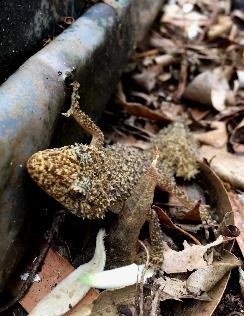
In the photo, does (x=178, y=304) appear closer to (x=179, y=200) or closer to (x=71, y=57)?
(x=179, y=200)

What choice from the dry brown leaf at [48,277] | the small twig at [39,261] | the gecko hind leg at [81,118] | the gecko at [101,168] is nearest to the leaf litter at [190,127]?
the gecko at [101,168]

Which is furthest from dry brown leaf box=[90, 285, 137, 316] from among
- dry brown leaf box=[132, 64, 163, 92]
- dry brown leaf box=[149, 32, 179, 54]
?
dry brown leaf box=[149, 32, 179, 54]

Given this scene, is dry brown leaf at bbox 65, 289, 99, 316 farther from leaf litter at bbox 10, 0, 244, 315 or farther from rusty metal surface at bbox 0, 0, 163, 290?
rusty metal surface at bbox 0, 0, 163, 290

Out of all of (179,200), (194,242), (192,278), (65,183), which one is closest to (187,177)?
(179,200)

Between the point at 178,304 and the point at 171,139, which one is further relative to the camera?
the point at 171,139

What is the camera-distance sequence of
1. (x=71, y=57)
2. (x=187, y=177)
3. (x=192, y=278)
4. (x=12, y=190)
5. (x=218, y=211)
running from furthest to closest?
(x=187, y=177), (x=218, y=211), (x=71, y=57), (x=192, y=278), (x=12, y=190)

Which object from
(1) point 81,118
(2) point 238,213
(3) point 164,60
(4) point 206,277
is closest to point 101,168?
(1) point 81,118

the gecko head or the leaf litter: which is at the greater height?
the gecko head
